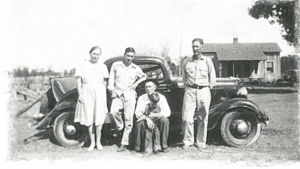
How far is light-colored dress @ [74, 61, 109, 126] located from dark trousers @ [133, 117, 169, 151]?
643mm

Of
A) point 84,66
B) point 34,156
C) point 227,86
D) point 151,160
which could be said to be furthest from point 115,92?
point 227,86

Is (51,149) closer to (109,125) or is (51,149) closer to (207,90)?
(109,125)

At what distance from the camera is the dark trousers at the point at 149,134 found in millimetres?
4864

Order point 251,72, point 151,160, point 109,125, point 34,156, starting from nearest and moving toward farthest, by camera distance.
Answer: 1. point 151,160
2. point 34,156
3. point 109,125
4. point 251,72

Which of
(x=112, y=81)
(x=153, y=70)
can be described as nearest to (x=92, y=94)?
(x=112, y=81)

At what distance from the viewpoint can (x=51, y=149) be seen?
5301 millimetres

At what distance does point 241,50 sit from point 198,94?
2406cm

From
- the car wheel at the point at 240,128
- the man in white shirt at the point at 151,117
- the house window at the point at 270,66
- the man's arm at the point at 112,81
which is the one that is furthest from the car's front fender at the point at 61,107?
the house window at the point at 270,66

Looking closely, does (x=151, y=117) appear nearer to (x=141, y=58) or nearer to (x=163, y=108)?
(x=163, y=108)

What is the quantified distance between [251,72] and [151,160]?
24.5 m

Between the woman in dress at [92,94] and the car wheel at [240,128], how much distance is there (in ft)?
6.93

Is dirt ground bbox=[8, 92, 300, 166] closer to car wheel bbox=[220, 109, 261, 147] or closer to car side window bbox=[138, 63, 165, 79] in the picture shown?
car wheel bbox=[220, 109, 261, 147]

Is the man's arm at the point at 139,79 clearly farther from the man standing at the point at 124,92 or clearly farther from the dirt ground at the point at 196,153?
the dirt ground at the point at 196,153

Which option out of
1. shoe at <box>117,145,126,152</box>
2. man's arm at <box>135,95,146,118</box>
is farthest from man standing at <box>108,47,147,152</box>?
man's arm at <box>135,95,146,118</box>
